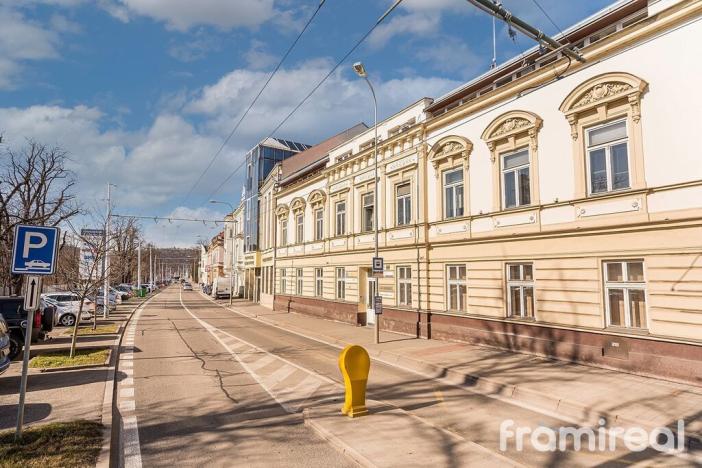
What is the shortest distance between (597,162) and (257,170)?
34300 millimetres

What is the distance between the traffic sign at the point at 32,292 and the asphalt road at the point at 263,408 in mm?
2360

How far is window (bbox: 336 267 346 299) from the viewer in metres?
23.3

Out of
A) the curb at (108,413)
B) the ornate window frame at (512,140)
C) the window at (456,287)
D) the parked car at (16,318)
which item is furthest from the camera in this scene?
the window at (456,287)

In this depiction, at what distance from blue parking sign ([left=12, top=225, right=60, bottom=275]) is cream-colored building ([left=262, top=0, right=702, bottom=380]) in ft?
32.5

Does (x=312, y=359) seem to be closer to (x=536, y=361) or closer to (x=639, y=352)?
(x=536, y=361)

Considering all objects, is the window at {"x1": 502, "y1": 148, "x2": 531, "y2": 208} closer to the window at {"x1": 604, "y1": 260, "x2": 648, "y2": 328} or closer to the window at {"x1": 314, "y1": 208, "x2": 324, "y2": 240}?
the window at {"x1": 604, "y1": 260, "x2": 648, "y2": 328}

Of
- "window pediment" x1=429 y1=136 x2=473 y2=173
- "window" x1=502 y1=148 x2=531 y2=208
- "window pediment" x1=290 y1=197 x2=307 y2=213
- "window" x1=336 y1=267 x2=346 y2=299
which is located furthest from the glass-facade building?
"window" x1=502 y1=148 x2=531 y2=208

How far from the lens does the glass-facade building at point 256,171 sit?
135ft

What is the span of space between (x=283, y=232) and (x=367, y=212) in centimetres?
1213

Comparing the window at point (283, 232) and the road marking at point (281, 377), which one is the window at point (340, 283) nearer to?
the road marking at point (281, 377)

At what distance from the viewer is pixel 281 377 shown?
1038 cm

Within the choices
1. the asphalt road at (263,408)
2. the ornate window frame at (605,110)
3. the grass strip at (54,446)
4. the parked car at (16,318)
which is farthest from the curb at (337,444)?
the parked car at (16,318)

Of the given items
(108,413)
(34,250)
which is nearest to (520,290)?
(108,413)

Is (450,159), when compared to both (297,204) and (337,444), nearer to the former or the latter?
(337,444)
